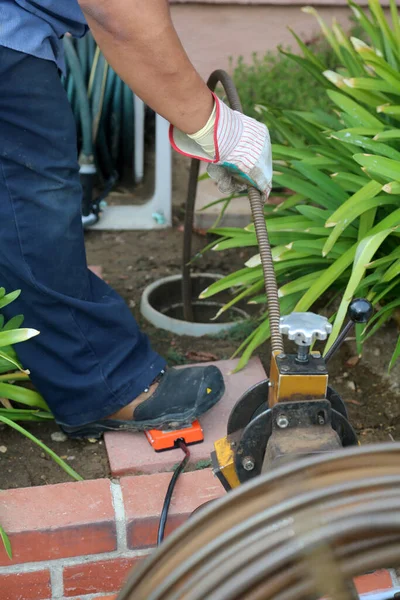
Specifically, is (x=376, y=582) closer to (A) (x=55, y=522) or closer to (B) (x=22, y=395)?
(A) (x=55, y=522)

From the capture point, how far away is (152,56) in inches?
56.9

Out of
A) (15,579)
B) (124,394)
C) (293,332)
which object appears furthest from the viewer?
(124,394)

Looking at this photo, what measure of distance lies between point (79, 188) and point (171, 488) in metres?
0.76

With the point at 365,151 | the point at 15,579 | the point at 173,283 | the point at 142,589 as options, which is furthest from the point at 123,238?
the point at 142,589

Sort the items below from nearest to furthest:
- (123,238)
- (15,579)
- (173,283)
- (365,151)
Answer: (15,579) → (365,151) → (173,283) → (123,238)

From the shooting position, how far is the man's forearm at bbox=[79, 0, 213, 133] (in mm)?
1391

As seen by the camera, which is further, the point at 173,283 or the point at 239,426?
the point at 173,283

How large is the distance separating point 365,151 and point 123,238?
1.39m

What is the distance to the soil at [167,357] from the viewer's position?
1.96m

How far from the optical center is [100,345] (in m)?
1.99

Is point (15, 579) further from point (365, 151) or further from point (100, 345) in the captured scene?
point (365, 151)

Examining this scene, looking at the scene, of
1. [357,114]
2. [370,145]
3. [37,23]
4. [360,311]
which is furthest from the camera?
[357,114]

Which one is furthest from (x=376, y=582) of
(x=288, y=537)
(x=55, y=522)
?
(x=288, y=537)

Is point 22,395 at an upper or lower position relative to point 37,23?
lower
